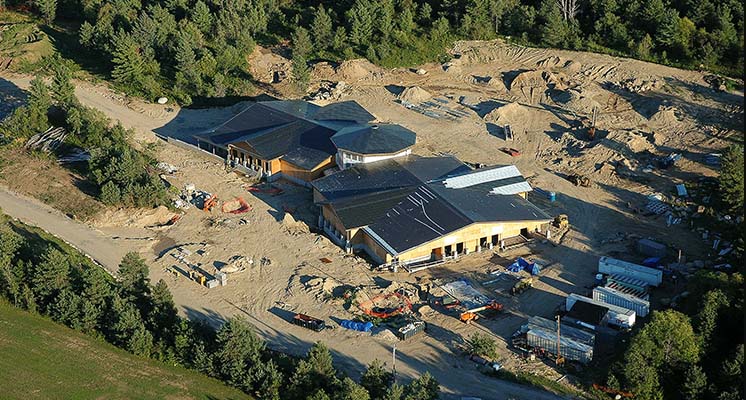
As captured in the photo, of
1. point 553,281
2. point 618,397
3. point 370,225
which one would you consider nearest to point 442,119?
point 370,225

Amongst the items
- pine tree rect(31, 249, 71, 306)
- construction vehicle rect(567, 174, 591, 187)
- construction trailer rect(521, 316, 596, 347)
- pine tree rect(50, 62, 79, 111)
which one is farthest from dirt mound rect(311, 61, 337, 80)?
construction trailer rect(521, 316, 596, 347)

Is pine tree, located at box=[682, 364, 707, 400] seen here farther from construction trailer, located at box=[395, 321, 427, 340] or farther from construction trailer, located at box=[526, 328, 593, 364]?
construction trailer, located at box=[395, 321, 427, 340]

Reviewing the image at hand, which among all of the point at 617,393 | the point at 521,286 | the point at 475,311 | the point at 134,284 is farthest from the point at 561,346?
the point at 134,284

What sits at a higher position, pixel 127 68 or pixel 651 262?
pixel 127 68

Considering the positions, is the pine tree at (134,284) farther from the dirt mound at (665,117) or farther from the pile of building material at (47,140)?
the dirt mound at (665,117)

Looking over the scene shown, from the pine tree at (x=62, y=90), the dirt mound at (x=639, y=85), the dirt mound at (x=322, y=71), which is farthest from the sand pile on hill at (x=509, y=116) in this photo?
the pine tree at (x=62, y=90)

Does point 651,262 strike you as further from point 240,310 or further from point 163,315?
point 163,315
